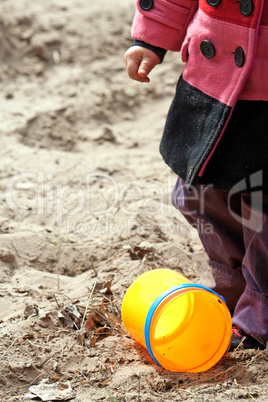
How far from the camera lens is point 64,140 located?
3.40 m

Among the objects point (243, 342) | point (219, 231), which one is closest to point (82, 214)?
point (219, 231)

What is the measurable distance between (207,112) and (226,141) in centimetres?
10

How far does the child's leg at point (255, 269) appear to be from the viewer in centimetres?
168

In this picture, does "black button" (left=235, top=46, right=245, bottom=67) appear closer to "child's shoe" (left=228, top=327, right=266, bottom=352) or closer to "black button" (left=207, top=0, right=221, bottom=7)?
"black button" (left=207, top=0, right=221, bottom=7)

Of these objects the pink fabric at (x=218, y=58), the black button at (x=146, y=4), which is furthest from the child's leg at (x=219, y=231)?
the black button at (x=146, y=4)

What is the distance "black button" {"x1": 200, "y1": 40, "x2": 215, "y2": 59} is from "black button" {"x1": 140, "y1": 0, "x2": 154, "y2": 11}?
Result: 0.26 meters

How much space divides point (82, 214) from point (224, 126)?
1221 millimetres

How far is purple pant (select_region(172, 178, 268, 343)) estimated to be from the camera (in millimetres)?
1708

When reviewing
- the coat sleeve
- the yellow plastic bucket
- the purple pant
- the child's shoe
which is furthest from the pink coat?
the child's shoe

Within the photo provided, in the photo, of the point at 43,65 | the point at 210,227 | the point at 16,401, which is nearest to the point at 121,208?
the point at 210,227

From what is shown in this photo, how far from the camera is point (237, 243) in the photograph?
190 cm

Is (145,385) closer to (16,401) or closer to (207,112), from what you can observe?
(16,401)

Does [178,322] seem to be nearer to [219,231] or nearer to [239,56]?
[219,231]

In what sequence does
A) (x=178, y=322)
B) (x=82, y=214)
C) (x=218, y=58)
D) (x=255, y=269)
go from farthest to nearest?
(x=82, y=214)
(x=178, y=322)
(x=255, y=269)
(x=218, y=58)
